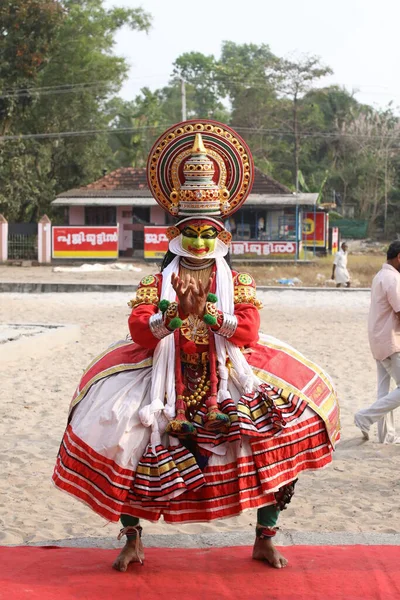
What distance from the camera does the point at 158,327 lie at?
4.20m

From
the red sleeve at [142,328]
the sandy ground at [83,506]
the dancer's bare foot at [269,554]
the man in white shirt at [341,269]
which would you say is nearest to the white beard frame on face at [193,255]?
the red sleeve at [142,328]

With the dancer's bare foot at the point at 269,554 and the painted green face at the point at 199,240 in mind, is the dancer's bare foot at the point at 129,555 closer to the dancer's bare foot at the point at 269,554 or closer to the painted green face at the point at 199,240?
the dancer's bare foot at the point at 269,554

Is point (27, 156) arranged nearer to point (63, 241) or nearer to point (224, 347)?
point (63, 241)

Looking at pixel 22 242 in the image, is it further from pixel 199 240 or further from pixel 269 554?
pixel 269 554

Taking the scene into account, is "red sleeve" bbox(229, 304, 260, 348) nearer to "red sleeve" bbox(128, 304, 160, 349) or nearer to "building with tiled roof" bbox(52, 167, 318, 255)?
"red sleeve" bbox(128, 304, 160, 349)

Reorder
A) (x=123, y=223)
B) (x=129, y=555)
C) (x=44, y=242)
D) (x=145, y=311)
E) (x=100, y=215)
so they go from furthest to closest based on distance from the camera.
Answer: (x=100, y=215), (x=123, y=223), (x=44, y=242), (x=145, y=311), (x=129, y=555)

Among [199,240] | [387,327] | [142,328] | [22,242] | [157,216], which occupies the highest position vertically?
[157,216]

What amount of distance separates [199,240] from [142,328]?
0.58 metres

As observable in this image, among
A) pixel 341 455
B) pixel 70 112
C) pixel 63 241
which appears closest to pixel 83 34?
pixel 70 112

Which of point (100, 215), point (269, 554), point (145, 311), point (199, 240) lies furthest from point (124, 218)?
point (269, 554)

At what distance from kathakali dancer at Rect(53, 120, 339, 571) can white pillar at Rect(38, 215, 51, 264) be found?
1112 inches

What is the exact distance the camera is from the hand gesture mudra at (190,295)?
4145 millimetres

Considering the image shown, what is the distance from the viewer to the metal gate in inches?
1337

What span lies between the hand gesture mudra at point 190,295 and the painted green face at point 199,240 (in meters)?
0.26
